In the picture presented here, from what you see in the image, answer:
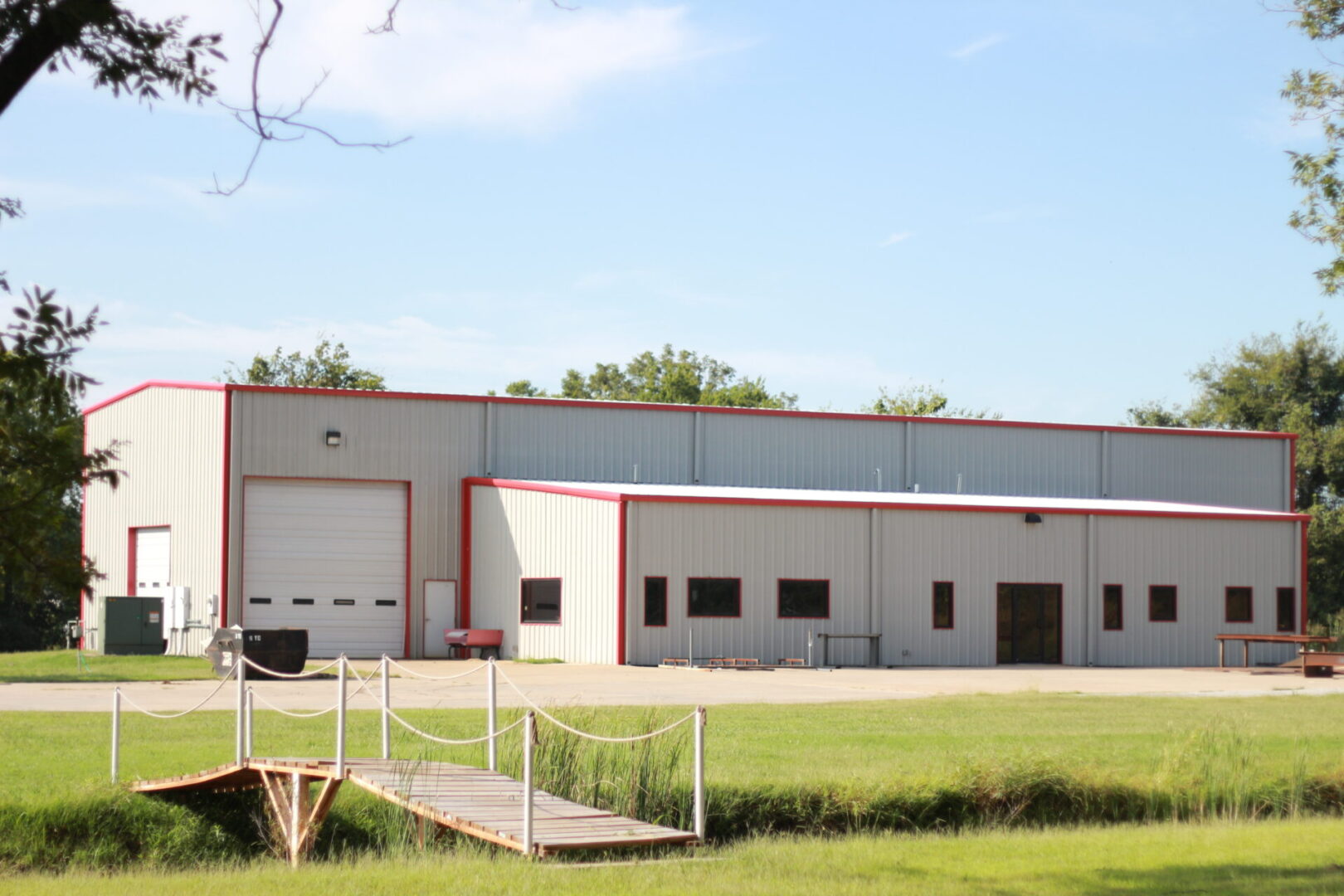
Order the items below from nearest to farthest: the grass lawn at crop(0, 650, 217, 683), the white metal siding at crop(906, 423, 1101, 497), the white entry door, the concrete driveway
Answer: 1. the concrete driveway
2. the grass lawn at crop(0, 650, 217, 683)
3. the white entry door
4. the white metal siding at crop(906, 423, 1101, 497)

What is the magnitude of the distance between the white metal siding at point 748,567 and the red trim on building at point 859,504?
0.65ft

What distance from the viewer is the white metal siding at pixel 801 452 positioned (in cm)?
4750

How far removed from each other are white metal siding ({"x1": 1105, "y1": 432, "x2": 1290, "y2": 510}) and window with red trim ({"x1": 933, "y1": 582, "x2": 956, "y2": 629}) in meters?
12.5

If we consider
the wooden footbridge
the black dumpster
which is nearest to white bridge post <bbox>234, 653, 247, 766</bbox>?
the wooden footbridge

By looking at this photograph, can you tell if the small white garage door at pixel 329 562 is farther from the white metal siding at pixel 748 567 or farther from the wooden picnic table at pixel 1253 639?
the wooden picnic table at pixel 1253 639

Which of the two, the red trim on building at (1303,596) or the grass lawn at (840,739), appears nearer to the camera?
the grass lawn at (840,739)

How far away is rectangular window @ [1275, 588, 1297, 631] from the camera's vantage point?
43.9 meters

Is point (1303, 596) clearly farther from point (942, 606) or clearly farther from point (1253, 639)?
point (942, 606)

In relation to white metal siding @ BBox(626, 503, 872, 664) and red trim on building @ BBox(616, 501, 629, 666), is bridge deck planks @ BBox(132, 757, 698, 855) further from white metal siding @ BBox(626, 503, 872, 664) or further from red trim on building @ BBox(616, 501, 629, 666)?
white metal siding @ BBox(626, 503, 872, 664)

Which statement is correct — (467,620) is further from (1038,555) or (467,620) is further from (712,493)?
(1038,555)

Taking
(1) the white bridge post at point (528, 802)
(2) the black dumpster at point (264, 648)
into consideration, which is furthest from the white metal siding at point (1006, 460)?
(1) the white bridge post at point (528, 802)

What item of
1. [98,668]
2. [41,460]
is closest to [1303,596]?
[98,668]

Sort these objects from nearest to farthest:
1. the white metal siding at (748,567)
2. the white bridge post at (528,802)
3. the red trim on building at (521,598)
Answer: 1. the white bridge post at (528,802)
2. the white metal siding at (748,567)
3. the red trim on building at (521,598)

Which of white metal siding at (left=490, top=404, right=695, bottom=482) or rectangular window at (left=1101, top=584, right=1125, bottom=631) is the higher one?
white metal siding at (left=490, top=404, right=695, bottom=482)
